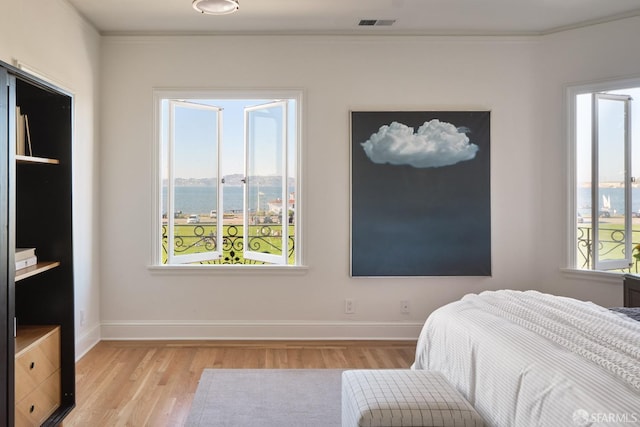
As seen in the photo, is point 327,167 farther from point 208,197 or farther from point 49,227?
point 49,227

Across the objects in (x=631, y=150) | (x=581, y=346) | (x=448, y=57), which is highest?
(x=448, y=57)

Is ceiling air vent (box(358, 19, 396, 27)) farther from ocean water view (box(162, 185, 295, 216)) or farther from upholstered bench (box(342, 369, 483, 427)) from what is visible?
upholstered bench (box(342, 369, 483, 427))

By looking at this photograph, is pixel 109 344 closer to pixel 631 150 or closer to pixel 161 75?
pixel 161 75

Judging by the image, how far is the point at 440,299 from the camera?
3.97 metres

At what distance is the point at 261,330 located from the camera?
3936 millimetres

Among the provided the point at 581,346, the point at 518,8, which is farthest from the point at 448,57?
the point at 581,346

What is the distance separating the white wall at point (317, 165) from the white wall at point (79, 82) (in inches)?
5.1

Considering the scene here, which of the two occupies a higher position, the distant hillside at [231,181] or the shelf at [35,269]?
the distant hillside at [231,181]

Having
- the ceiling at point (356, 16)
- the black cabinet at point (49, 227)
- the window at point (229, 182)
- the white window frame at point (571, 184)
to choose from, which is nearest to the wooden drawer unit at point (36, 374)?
the black cabinet at point (49, 227)

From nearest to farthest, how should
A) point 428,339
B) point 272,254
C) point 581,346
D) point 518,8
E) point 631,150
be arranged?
point 581,346 → point 428,339 → point 518,8 → point 631,150 → point 272,254

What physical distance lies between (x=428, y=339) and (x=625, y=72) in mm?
2818

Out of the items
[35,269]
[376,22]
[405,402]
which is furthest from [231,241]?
[405,402]

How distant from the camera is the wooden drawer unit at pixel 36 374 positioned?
6.60 feet

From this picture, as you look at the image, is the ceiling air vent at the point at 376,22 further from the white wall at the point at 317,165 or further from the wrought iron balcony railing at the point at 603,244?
the wrought iron balcony railing at the point at 603,244
